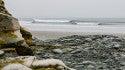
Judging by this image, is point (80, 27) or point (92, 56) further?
point (80, 27)

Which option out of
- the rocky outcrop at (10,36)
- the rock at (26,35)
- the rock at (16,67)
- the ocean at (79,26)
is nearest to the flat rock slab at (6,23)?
Result: the rocky outcrop at (10,36)

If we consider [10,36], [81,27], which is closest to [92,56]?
[10,36]

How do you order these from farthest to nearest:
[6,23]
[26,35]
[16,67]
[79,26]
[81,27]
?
[79,26] < [81,27] < [26,35] < [6,23] < [16,67]

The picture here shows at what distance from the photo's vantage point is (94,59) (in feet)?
44.2

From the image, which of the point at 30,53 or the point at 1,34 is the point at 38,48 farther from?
the point at 1,34

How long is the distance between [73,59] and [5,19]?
3.32 meters

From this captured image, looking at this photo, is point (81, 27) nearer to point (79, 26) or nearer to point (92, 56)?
point (79, 26)

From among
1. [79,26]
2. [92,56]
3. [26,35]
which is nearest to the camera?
[92,56]

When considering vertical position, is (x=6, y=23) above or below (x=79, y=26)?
above

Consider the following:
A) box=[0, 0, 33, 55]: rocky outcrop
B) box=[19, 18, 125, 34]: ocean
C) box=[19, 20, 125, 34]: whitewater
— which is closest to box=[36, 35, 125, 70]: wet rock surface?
box=[0, 0, 33, 55]: rocky outcrop

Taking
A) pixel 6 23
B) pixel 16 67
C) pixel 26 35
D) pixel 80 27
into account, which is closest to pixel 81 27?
pixel 80 27

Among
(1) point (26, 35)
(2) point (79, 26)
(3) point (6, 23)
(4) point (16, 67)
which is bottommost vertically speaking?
(2) point (79, 26)

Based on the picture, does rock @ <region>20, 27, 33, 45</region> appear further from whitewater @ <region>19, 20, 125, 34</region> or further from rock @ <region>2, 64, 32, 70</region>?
whitewater @ <region>19, 20, 125, 34</region>

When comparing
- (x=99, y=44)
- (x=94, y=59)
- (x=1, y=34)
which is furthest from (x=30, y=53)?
(x=99, y=44)
